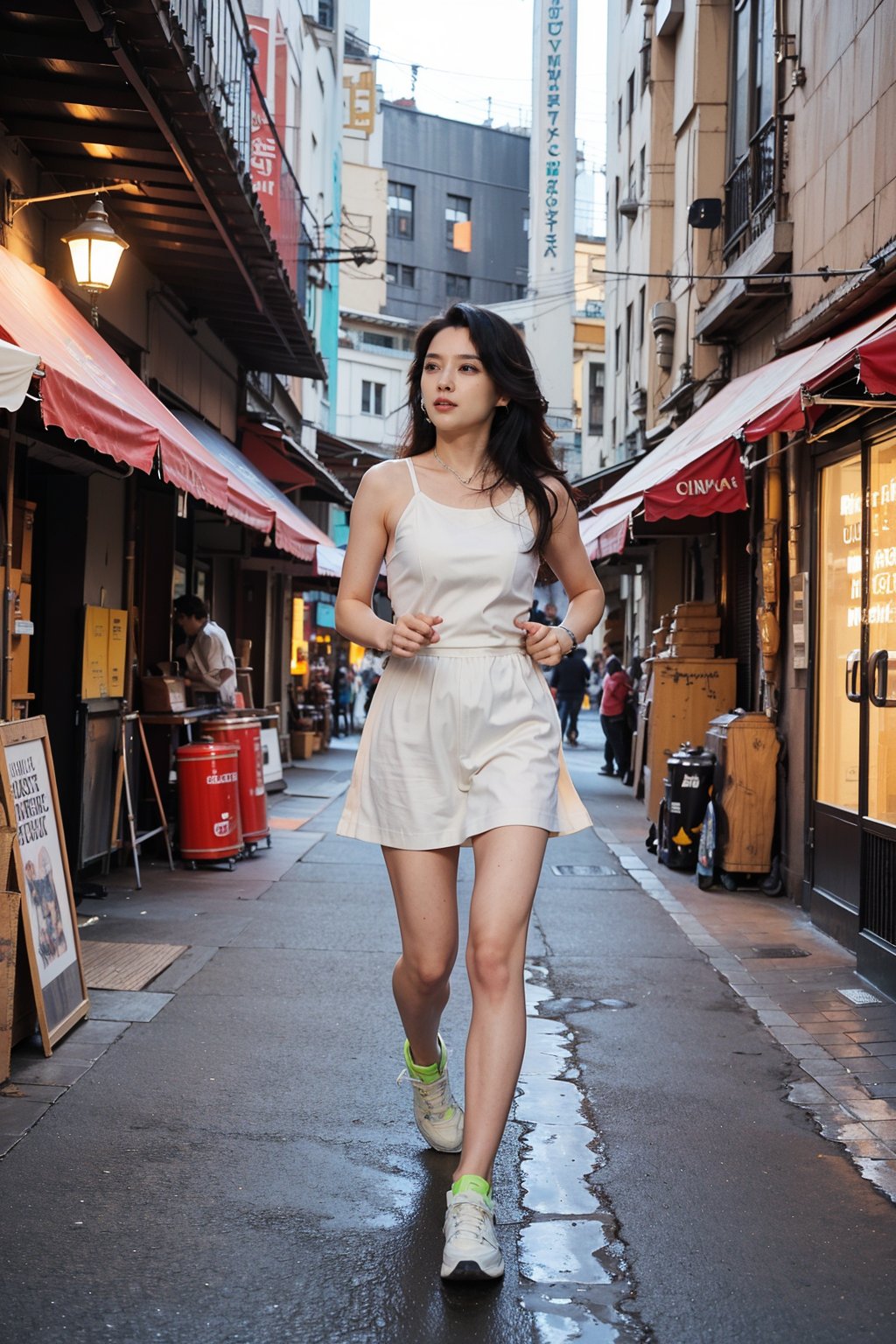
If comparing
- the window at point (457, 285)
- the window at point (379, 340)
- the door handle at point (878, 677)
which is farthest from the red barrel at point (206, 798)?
the window at point (457, 285)

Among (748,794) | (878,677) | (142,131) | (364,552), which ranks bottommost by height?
(748,794)

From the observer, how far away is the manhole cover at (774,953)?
7.57 meters

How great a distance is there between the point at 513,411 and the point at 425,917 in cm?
136

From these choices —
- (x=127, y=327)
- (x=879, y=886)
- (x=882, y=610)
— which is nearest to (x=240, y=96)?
(x=127, y=327)

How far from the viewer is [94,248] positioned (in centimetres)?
812

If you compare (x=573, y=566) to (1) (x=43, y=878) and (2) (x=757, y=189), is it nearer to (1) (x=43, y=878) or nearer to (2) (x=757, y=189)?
(1) (x=43, y=878)

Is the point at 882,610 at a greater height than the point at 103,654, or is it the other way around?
the point at 882,610

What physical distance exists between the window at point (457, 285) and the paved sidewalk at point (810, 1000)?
49178mm

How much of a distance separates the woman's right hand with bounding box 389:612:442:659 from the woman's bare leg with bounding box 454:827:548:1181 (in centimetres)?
50

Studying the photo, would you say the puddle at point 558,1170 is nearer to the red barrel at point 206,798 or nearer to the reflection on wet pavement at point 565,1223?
the reflection on wet pavement at point 565,1223

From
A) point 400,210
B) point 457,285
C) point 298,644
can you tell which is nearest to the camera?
point 298,644

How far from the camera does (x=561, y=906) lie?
9289 mm

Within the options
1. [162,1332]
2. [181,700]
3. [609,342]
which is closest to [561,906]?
[181,700]

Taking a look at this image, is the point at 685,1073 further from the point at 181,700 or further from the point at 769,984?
the point at 181,700
